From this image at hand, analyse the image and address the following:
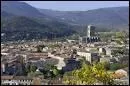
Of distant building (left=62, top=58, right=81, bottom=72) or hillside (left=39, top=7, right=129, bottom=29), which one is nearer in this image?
distant building (left=62, top=58, right=81, bottom=72)

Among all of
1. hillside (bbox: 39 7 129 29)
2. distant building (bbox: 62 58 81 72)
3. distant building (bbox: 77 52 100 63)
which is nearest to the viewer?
distant building (bbox: 62 58 81 72)

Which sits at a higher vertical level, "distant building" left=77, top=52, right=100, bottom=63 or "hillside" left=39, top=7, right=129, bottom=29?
"hillside" left=39, top=7, right=129, bottom=29

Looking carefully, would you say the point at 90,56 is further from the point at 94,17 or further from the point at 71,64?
the point at 94,17

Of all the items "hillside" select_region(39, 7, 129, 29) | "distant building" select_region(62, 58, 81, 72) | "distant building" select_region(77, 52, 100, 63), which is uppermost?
"hillside" select_region(39, 7, 129, 29)

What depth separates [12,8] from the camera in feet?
212

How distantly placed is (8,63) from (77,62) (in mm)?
3184

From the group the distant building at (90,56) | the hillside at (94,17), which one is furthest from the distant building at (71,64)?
the hillside at (94,17)

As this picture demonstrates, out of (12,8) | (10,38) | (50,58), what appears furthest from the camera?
(12,8)

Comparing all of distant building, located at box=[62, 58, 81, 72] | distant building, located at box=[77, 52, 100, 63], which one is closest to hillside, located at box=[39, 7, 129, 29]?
distant building, located at box=[77, 52, 100, 63]

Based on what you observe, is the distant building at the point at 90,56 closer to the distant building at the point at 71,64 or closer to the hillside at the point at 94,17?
the distant building at the point at 71,64

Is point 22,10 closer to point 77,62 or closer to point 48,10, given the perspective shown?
point 48,10

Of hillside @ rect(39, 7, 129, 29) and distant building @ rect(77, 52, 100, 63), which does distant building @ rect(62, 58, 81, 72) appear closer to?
distant building @ rect(77, 52, 100, 63)

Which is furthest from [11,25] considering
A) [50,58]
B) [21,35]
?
[50,58]

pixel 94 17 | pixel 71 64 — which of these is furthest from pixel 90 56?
pixel 94 17
